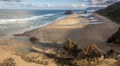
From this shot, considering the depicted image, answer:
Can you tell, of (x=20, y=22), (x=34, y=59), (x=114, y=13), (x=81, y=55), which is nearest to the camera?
(x=81, y=55)

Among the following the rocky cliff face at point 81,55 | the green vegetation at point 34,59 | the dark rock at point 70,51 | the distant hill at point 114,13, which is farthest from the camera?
the distant hill at point 114,13

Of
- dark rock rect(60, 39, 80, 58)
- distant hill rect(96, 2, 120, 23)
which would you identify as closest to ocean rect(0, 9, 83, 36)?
distant hill rect(96, 2, 120, 23)

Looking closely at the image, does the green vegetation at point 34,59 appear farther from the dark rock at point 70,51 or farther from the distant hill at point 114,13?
the distant hill at point 114,13

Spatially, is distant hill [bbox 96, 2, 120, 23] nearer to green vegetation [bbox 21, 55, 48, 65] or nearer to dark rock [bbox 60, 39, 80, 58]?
dark rock [bbox 60, 39, 80, 58]

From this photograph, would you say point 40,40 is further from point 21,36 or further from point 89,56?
point 89,56

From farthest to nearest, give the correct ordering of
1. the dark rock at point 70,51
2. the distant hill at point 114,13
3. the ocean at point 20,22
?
the distant hill at point 114,13 → the ocean at point 20,22 → the dark rock at point 70,51

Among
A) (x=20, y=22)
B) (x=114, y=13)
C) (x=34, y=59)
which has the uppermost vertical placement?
(x=34, y=59)

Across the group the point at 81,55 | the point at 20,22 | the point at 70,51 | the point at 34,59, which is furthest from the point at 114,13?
the point at 34,59

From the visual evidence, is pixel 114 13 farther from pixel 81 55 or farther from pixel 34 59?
pixel 34 59

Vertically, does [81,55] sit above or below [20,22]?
above

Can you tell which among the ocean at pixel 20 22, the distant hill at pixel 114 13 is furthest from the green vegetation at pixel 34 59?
the distant hill at pixel 114 13

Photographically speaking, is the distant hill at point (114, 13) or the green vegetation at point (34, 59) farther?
the distant hill at point (114, 13)
